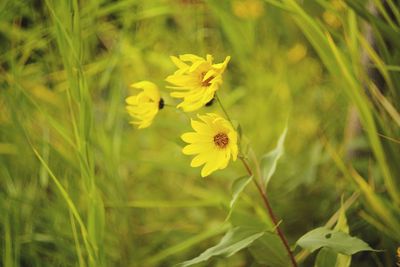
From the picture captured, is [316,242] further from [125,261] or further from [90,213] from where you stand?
[125,261]

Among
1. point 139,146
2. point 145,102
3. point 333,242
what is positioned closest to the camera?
point 333,242

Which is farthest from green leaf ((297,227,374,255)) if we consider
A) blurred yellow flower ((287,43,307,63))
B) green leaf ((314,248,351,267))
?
blurred yellow flower ((287,43,307,63))

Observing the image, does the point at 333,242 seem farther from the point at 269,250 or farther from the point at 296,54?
the point at 296,54

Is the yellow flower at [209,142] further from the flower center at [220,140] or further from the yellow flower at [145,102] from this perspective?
the yellow flower at [145,102]

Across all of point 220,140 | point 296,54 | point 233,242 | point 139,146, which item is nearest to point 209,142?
point 220,140

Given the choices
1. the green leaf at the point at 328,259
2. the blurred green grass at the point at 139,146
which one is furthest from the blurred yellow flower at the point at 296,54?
the green leaf at the point at 328,259

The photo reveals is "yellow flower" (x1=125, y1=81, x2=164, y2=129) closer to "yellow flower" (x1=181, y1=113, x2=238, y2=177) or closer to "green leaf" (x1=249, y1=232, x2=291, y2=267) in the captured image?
"yellow flower" (x1=181, y1=113, x2=238, y2=177)
